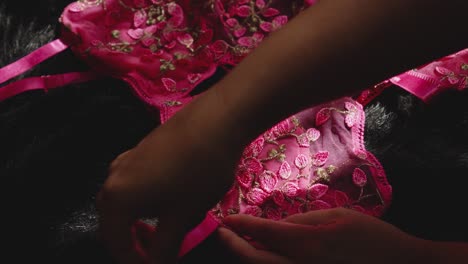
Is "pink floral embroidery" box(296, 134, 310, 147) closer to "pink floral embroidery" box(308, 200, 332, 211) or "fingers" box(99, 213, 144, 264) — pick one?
"pink floral embroidery" box(308, 200, 332, 211)

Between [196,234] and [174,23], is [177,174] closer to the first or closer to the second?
[196,234]

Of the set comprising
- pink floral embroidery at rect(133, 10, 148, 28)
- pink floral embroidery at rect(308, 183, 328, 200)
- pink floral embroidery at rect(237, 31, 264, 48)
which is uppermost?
pink floral embroidery at rect(133, 10, 148, 28)

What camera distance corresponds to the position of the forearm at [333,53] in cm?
32

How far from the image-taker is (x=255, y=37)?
2.50 feet

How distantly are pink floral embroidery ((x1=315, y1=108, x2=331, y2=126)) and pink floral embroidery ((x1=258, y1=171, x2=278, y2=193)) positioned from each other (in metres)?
0.11

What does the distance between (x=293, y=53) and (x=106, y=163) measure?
0.41 meters

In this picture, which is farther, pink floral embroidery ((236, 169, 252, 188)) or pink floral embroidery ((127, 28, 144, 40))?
pink floral embroidery ((127, 28, 144, 40))

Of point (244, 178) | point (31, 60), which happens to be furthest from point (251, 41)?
point (31, 60)

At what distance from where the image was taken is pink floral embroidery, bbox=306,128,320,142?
651 mm

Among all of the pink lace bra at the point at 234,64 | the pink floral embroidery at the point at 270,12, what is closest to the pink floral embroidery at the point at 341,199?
the pink lace bra at the point at 234,64

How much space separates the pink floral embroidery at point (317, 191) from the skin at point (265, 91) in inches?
9.2

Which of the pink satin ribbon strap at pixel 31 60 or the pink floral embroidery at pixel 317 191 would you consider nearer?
the pink floral embroidery at pixel 317 191

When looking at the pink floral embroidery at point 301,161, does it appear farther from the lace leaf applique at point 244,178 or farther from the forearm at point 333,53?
the forearm at point 333,53

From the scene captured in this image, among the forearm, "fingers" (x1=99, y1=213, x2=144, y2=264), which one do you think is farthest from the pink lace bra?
the forearm
